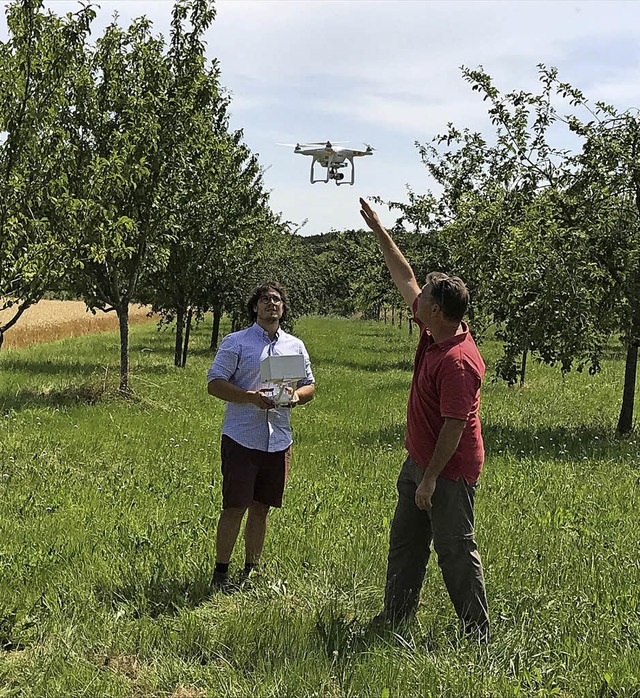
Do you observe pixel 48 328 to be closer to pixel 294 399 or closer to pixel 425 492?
pixel 294 399

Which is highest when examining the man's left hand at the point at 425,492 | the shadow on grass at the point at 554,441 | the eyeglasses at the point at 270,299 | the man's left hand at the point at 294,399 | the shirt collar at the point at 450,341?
the eyeglasses at the point at 270,299

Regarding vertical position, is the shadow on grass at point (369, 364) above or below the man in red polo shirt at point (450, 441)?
below

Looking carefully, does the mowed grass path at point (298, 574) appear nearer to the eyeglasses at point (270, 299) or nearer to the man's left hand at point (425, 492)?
the man's left hand at point (425, 492)

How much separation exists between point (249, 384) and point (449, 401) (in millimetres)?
1562

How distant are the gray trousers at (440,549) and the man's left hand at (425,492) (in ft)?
0.21

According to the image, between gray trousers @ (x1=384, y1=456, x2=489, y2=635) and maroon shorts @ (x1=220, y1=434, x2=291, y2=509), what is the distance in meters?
1.00

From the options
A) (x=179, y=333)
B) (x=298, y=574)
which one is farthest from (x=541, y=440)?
(x=179, y=333)

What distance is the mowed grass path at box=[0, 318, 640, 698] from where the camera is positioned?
3691mm

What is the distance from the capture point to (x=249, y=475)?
4.82 metres

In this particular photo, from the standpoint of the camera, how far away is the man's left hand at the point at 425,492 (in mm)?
3877

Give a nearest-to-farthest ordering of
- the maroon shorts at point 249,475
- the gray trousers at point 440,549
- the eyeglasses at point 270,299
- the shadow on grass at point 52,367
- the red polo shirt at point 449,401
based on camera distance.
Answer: the red polo shirt at point 449,401 < the gray trousers at point 440,549 < the maroon shorts at point 249,475 < the eyeglasses at point 270,299 < the shadow on grass at point 52,367

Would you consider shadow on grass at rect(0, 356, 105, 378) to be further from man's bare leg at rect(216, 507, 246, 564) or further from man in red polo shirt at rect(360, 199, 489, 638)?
man in red polo shirt at rect(360, 199, 489, 638)

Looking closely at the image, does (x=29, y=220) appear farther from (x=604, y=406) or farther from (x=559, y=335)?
(x=604, y=406)

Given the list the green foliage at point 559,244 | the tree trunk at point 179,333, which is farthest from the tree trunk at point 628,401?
the tree trunk at point 179,333
